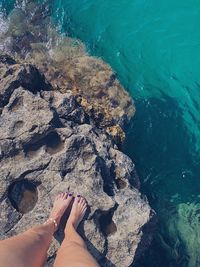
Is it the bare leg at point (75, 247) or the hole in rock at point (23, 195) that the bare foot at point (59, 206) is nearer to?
the bare leg at point (75, 247)

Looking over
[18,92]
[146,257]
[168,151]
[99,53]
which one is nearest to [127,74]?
[99,53]

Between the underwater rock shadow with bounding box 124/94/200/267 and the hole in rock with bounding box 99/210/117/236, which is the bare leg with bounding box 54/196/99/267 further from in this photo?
the underwater rock shadow with bounding box 124/94/200/267

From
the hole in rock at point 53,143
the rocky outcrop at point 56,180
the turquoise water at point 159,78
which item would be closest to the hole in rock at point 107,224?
the rocky outcrop at point 56,180

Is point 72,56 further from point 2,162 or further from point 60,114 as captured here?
point 2,162

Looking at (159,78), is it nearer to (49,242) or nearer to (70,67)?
(70,67)

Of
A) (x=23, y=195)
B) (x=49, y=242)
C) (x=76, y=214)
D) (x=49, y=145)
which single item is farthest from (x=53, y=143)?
(x=49, y=242)

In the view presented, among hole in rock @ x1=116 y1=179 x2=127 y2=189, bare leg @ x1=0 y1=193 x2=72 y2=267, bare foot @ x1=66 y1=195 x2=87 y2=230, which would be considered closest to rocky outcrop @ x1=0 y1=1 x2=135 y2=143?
hole in rock @ x1=116 y1=179 x2=127 y2=189
